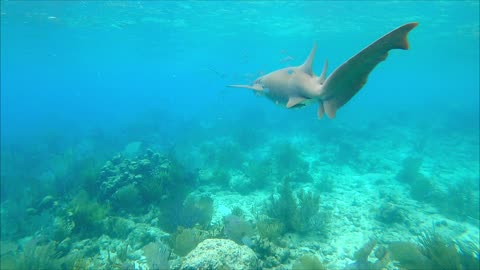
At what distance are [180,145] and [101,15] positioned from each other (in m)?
17.5

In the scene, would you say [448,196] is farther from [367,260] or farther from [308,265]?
[308,265]

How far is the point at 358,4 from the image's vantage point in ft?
74.7

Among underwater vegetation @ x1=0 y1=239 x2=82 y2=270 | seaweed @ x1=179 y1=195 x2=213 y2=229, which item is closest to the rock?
seaweed @ x1=179 y1=195 x2=213 y2=229

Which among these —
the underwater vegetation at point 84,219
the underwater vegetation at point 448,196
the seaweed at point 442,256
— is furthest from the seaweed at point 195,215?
the underwater vegetation at point 448,196

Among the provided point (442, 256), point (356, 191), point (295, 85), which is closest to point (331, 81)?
point (295, 85)

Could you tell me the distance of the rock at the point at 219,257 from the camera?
13.6ft

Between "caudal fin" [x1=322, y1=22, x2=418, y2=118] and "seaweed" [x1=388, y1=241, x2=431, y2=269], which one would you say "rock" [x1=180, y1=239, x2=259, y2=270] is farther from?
"seaweed" [x1=388, y1=241, x2=431, y2=269]

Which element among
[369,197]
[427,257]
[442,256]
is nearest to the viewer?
[442,256]

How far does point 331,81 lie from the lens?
10.2ft

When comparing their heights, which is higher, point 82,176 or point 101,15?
point 101,15

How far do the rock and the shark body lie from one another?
8.96ft

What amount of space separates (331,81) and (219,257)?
328cm

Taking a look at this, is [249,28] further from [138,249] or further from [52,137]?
[138,249]

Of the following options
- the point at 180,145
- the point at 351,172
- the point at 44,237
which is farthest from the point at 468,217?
the point at 180,145
